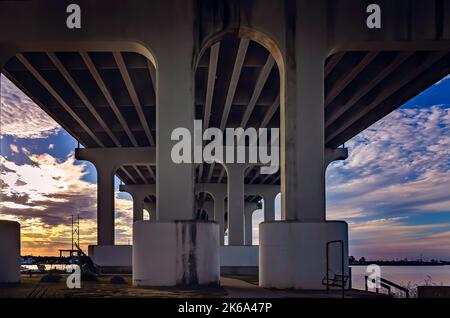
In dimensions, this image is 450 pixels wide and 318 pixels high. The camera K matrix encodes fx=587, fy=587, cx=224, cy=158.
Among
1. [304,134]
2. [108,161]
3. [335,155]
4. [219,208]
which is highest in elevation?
[335,155]

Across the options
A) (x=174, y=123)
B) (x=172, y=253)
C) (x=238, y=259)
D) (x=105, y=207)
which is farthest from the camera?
(x=105, y=207)

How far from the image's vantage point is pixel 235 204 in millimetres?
47375

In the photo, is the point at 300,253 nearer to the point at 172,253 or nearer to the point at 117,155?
the point at 172,253

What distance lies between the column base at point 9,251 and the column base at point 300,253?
9659 millimetres

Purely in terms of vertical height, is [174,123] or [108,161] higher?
[108,161]

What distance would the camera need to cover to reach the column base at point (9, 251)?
2180cm

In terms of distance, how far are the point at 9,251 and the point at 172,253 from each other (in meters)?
7.06

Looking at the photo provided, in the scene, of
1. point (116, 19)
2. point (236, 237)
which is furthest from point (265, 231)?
point (236, 237)

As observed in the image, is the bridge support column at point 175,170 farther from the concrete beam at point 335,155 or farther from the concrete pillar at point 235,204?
the concrete beam at point 335,155

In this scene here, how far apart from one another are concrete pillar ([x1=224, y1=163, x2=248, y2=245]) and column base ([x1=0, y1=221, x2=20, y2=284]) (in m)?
25.2

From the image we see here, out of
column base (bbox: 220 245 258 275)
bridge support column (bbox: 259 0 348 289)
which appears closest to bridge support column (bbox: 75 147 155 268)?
column base (bbox: 220 245 258 275)

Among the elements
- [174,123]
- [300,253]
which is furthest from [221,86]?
[300,253]

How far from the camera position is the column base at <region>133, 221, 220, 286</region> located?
19.0 metres

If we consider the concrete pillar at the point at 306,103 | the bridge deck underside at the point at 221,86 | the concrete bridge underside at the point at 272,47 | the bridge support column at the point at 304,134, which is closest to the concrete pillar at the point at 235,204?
the bridge deck underside at the point at 221,86
